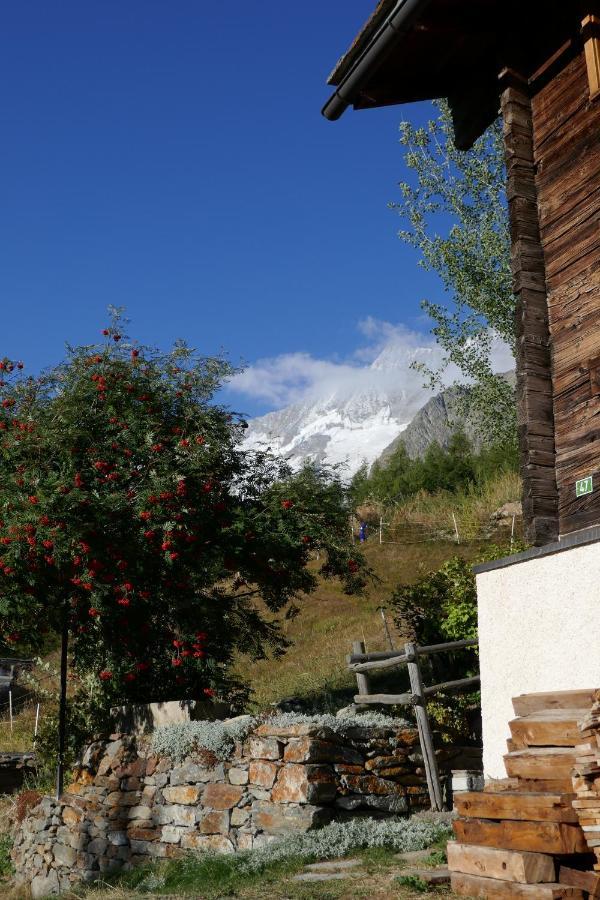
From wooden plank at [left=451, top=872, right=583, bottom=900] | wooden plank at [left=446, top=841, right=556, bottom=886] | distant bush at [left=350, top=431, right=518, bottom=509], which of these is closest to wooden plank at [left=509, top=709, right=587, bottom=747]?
wooden plank at [left=446, top=841, right=556, bottom=886]

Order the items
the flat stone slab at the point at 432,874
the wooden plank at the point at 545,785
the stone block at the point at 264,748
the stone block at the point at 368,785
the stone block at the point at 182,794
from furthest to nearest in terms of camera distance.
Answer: the stone block at the point at 182,794, the stone block at the point at 264,748, the stone block at the point at 368,785, the flat stone slab at the point at 432,874, the wooden plank at the point at 545,785

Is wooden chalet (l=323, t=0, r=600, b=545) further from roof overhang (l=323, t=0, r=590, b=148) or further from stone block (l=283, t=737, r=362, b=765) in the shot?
stone block (l=283, t=737, r=362, b=765)

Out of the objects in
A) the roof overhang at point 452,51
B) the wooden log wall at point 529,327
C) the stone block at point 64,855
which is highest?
the roof overhang at point 452,51

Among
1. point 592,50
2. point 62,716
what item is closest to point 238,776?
point 62,716

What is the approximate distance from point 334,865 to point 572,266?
512 centimetres

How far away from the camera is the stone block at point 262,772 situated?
9.23 meters

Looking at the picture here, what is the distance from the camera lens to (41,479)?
446 inches

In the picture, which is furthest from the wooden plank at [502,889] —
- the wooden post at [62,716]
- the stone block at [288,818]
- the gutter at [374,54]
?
the wooden post at [62,716]

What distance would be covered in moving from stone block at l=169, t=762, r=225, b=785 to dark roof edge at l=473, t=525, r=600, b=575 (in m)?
4.71

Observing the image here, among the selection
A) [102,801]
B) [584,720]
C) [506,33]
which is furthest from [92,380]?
[584,720]

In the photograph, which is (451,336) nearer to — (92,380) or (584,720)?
(92,380)

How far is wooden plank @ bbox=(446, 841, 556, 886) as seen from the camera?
4.63 meters

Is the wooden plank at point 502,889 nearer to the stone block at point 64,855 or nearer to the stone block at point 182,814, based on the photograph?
Answer: the stone block at point 182,814

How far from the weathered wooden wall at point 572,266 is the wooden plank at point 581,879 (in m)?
2.17
